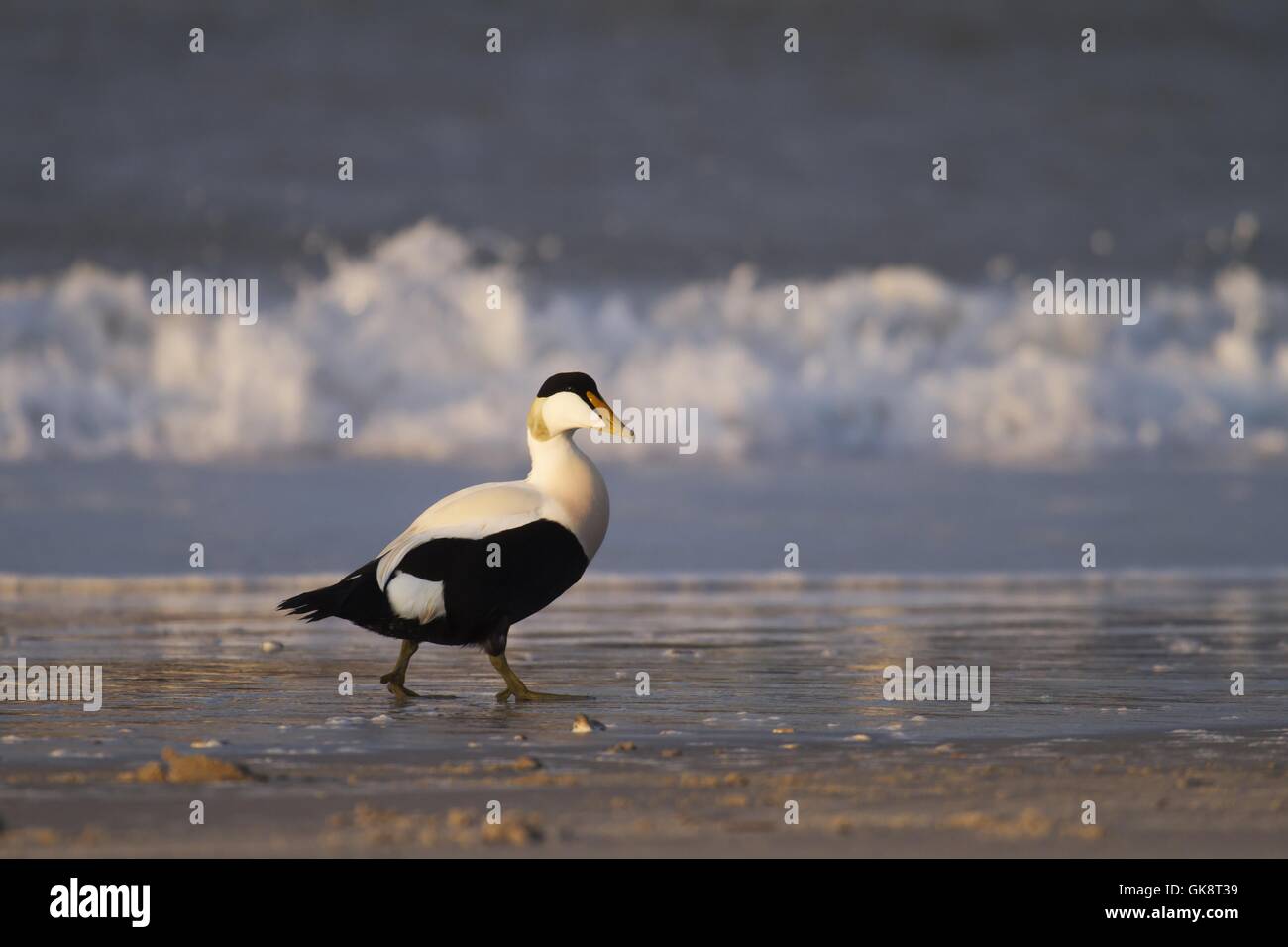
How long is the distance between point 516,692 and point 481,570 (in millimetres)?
524

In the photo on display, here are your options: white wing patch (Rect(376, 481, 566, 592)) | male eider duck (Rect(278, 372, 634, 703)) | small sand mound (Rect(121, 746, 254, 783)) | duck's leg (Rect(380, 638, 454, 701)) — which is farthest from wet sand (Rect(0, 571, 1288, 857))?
white wing patch (Rect(376, 481, 566, 592))

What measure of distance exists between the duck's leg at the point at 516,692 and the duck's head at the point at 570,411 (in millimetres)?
1054

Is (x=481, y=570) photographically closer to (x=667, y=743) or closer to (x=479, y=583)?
(x=479, y=583)

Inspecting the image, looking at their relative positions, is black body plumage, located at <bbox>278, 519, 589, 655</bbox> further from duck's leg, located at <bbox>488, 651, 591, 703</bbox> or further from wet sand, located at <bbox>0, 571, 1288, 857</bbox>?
wet sand, located at <bbox>0, 571, 1288, 857</bbox>

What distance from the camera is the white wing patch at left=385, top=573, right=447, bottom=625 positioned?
766 centimetres

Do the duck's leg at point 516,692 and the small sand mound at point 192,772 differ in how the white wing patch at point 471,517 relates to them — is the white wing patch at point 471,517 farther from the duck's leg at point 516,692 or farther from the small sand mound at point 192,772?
the small sand mound at point 192,772

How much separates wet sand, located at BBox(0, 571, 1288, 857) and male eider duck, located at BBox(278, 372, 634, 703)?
0.30m

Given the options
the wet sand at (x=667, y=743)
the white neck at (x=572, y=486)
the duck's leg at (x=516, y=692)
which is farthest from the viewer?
the white neck at (x=572, y=486)

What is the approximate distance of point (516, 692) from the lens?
7.64 m

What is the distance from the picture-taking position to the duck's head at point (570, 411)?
8094mm

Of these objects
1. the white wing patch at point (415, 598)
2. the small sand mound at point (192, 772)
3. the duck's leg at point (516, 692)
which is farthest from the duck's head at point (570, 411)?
the small sand mound at point (192, 772)

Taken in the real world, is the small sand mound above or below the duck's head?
below
